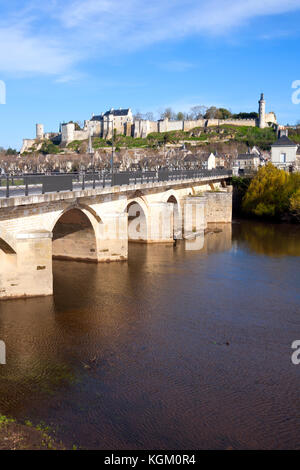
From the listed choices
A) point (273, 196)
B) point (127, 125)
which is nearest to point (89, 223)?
point (273, 196)

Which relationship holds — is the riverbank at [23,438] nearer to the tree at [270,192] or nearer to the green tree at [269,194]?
the tree at [270,192]

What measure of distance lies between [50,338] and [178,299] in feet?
16.3

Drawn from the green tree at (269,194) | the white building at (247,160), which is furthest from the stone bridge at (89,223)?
the white building at (247,160)

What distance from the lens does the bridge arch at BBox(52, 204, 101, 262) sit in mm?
19031

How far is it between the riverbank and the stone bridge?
6616 millimetres

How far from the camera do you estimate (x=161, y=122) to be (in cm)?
10538

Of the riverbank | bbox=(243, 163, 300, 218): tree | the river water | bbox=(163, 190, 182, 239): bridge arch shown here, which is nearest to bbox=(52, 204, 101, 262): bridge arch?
the river water

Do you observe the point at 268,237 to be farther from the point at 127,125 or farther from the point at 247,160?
the point at 127,125

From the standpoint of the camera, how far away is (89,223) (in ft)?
62.6

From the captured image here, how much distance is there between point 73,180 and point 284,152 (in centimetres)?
3461

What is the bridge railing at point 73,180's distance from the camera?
44.5 ft
